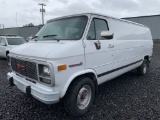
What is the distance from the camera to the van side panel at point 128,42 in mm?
4312

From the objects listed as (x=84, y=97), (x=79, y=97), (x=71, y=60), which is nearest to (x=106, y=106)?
(x=84, y=97)

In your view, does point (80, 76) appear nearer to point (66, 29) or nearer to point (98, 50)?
point (98, 50)

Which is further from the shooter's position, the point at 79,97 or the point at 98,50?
the point at 98,50

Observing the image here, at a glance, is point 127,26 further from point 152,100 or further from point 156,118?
point 156,118

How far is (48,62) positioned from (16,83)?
1333mm

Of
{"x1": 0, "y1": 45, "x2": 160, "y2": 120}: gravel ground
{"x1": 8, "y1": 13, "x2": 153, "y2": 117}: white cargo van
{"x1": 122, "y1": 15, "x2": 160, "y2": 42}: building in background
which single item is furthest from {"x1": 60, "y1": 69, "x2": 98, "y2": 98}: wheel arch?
{"x1": 122, "y1": 15, "x2": 160, "y2": 42}: building in background

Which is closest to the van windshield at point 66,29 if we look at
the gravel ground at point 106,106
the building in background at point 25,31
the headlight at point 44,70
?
the headlight at point 44,70

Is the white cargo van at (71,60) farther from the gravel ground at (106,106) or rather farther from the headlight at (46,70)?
the gravel ground at (106,106)

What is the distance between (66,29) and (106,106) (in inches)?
83.5

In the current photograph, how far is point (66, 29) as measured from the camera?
360 centimetres

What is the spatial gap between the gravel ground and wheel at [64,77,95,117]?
0.69ft

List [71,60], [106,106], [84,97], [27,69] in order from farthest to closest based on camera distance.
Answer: [106,106], [84,97], [27,69], [71,60]

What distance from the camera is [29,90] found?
2961 millimetres

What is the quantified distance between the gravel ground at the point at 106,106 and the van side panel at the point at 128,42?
2.93 ft
